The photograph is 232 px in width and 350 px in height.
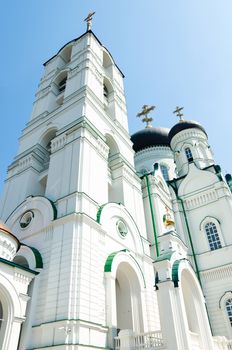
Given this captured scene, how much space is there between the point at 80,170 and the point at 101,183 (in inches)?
60.1

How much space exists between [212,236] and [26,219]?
39.3 feet

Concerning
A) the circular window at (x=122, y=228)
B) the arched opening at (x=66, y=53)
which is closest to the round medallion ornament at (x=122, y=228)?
the circular window at (x=122, y=228)

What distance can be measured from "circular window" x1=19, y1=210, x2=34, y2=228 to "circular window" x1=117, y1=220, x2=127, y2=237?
381 centimetres

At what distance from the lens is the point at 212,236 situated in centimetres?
1917

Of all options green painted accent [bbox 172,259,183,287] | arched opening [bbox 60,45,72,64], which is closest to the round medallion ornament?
green painted accent [bbox 172,259,183,287]

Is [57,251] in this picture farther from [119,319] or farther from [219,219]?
[219,219]

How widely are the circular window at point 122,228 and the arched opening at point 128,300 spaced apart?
1518 millimetres

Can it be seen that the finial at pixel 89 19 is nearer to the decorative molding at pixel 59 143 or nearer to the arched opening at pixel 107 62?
the arched opening at pixel 107 62

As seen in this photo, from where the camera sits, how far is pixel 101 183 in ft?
44.8

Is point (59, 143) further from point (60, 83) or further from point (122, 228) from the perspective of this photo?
point (60, 83)

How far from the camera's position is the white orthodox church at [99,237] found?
9.00 meters

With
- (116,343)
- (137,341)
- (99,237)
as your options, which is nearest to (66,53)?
(99,237)

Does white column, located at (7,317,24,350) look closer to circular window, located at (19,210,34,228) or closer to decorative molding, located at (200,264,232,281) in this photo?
circular window, located at (19,210,34,228)

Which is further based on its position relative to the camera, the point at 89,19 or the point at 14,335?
the point at 89,19
